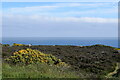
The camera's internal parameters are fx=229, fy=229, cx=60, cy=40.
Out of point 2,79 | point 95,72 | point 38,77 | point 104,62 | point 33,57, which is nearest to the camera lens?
point 2,79

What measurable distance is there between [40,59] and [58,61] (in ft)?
5.88

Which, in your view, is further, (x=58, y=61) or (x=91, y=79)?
(x=58, y=61)

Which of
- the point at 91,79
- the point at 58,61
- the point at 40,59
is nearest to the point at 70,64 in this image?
the point at 58,61

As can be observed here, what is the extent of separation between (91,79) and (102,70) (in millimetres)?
6018

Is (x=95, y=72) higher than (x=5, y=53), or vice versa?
(x=5, y=53)

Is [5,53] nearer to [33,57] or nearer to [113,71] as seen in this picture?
[33,57]

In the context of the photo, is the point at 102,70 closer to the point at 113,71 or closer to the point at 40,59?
the point at 113,71

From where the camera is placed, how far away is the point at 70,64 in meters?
Result: 21.7

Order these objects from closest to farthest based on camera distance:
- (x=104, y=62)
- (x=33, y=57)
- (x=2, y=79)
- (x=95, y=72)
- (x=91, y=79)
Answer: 1. (x=2, y=79)
2. (x=91, y=79)
3. (x=95, y=72)
4. (x=33, y=57)
5. (x=104, y=62)

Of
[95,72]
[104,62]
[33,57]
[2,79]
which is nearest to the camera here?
[2,79]

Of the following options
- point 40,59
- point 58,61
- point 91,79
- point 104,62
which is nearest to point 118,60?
point 104,62

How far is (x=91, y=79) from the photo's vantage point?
13867 mm

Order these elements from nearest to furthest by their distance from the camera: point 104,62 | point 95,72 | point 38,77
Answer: point 38,77
point 95,72
point 104,62

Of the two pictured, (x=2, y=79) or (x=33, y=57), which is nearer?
(x=2, y=79)
